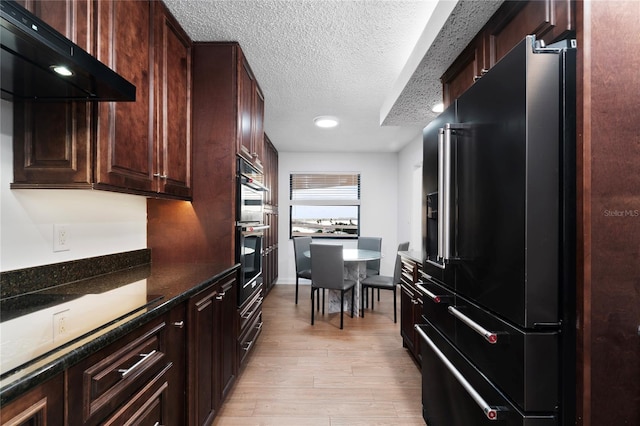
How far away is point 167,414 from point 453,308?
1.31 meters

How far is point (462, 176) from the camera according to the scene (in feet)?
4.50

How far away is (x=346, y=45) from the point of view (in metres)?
2.15

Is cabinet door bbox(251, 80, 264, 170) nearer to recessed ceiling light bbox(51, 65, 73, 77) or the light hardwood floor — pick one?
recessed ceiling light bbox(51, 65, 73, 77)

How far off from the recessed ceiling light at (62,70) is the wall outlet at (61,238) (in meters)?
0.80

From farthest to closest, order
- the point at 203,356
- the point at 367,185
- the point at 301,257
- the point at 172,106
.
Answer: the point at 367,185 → the point at 301,257 → the point at 172,106 → the point at 203,356

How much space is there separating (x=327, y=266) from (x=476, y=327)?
2310 mm

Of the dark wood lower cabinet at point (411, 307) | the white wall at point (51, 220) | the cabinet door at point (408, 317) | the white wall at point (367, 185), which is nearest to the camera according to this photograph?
the white wall at point (51, 220)

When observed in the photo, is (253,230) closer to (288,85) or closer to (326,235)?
(288,85)

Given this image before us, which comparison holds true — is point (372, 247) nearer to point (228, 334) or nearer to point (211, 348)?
point (228, 334)

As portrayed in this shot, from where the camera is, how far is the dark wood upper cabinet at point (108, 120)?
1.23m

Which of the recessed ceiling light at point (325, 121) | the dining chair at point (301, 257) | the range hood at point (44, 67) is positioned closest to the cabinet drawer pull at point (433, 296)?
the range hood at point (44, 67)

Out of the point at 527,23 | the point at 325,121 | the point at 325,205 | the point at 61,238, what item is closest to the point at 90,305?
the point at 61,238
